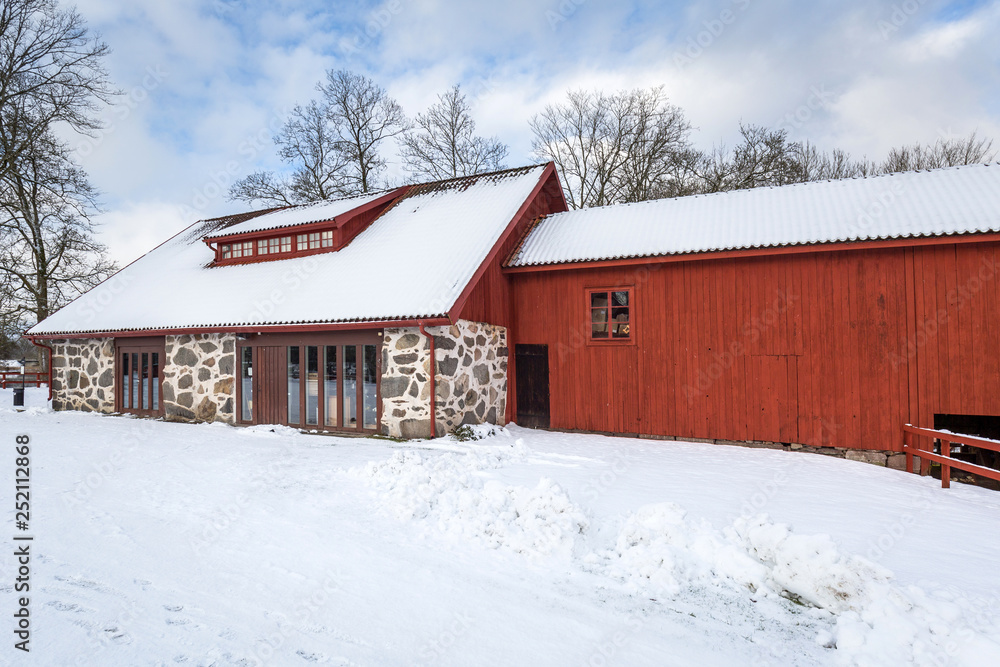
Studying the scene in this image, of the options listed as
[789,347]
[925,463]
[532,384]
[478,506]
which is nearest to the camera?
[478,506]

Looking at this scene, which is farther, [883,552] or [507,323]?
[507,323]

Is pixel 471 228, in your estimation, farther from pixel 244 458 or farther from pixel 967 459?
pixel 967 459

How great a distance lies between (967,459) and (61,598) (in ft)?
41.7

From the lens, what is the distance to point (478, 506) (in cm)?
519

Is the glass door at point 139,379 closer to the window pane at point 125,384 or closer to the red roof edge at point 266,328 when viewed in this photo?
the window pane at point 125,384

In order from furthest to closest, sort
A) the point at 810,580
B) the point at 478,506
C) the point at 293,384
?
1. the point at 293,384
2. the point at 478,506
3. the point at 810,580

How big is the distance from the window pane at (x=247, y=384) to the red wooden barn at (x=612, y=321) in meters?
0.04

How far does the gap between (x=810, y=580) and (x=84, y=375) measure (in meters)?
16.5

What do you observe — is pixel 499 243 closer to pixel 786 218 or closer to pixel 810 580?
pixel 786 218

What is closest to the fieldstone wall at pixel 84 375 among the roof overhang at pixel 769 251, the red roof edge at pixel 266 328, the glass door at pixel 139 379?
the glass door at pixel 139 379

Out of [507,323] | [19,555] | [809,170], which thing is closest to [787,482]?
[507,323]

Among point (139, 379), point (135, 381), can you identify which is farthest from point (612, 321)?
point (135, 381)

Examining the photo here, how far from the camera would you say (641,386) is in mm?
10398

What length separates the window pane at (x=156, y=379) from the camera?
42.0 feet
